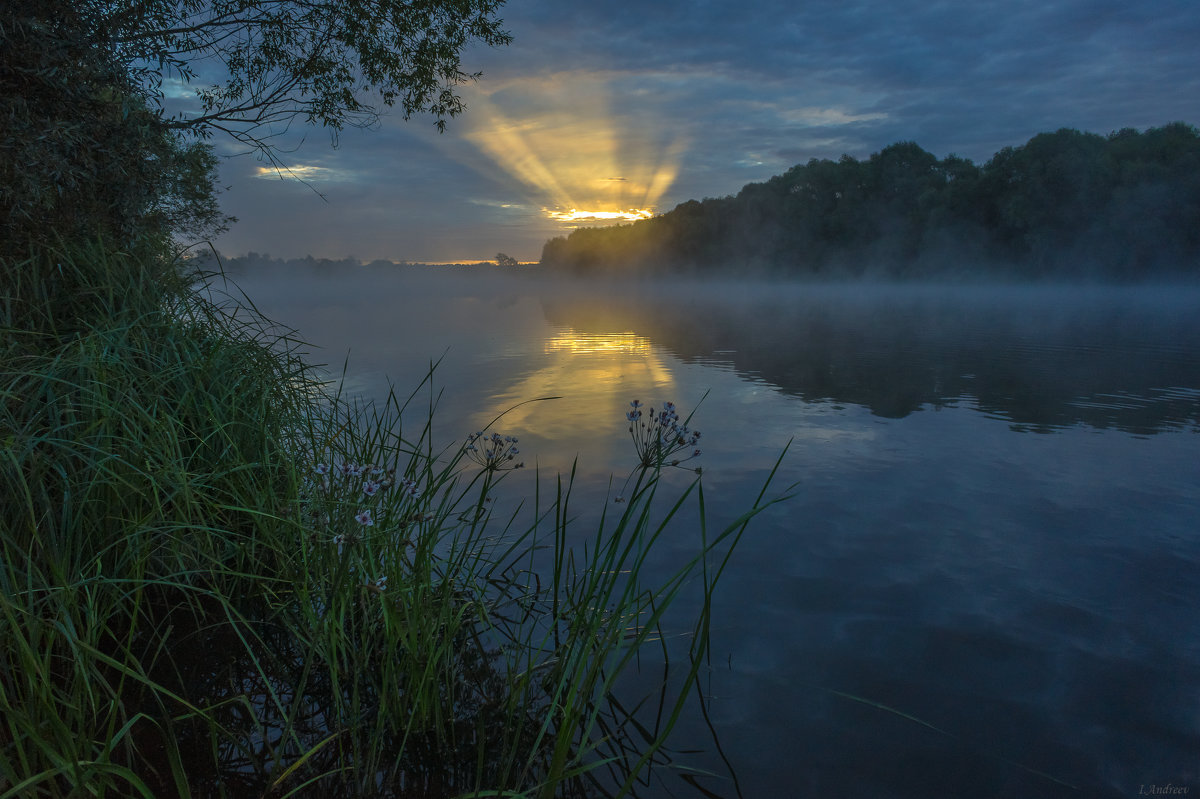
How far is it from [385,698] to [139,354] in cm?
342

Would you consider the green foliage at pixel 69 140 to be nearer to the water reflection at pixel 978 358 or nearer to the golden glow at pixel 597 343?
the water reflection at pixel 978 358

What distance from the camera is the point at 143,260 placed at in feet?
19.5

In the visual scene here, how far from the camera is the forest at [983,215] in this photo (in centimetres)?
6619

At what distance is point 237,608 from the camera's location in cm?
401

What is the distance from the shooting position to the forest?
2606 inches

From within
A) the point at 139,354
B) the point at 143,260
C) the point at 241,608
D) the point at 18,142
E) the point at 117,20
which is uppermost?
the point at 117,20

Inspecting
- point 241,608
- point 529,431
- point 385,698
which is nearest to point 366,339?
point 529,431

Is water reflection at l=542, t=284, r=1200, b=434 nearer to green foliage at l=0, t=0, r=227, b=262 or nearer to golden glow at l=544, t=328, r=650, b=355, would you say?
golden glow at l=544, t=328, r=650, b=355

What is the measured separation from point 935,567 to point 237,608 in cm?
564

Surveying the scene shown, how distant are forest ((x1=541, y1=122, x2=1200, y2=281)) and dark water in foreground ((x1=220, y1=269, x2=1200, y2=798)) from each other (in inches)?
2531

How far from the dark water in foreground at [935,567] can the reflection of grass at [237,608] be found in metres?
0.95

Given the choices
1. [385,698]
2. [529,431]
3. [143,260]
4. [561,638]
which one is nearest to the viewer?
[385,698]

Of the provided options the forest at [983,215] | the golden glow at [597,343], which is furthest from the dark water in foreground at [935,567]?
the forest at [983,215]

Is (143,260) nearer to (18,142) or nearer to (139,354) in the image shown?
(18,142)
